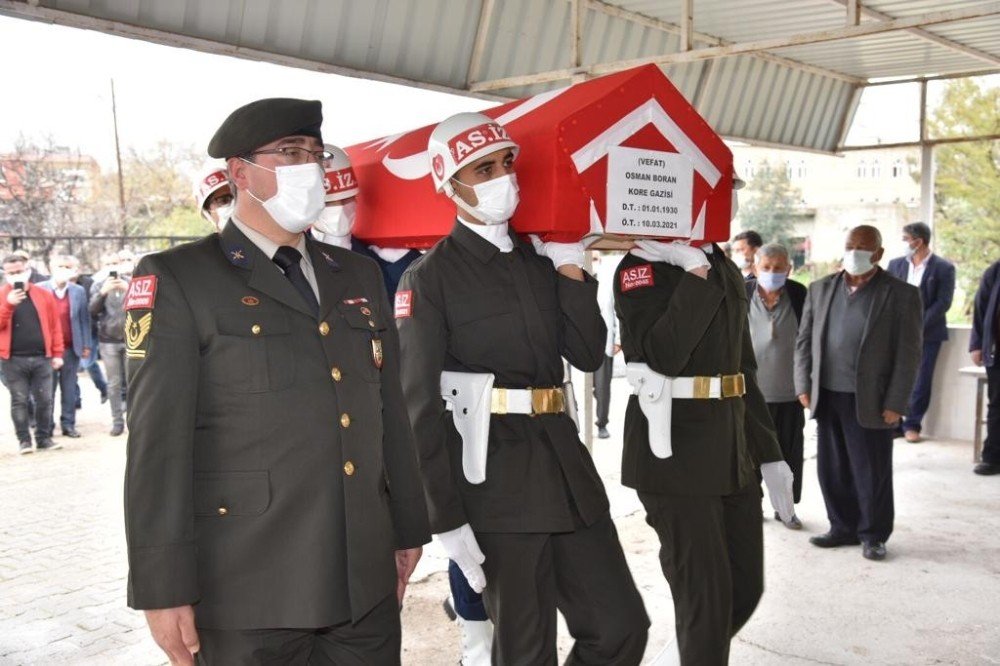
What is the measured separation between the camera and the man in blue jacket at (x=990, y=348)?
688 cm

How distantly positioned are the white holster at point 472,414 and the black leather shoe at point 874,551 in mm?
3228

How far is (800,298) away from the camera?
5609 mm

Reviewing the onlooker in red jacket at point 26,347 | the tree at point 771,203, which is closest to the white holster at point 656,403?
the onlooker in red jacket at point 26,347

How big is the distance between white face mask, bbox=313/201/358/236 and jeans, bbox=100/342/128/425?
674 cm

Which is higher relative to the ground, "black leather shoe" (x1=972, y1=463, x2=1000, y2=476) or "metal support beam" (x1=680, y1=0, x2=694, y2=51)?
"metal support beam" (x1=680, y1=0, x2=694, y2=51)

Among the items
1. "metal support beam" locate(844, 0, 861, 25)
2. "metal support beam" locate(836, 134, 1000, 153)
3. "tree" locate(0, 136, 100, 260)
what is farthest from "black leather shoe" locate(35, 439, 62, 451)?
"metal support beam" locate(836, 134, 1000, 153)

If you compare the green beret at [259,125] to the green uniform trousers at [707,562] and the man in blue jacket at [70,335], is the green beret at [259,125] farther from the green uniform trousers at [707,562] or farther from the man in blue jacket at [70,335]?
the man in blue jacket at [70,335]

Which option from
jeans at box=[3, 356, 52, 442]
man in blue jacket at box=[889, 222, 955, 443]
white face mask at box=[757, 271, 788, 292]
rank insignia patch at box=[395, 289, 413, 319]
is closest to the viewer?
rank insignia patch at box=[395, 289, 413, 319]

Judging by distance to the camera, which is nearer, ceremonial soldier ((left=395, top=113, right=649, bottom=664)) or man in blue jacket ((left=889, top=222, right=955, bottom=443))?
ceremonial soldier ((left=395, top=113, right=649, bottom=664))

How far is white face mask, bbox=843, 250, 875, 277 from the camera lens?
189 inches

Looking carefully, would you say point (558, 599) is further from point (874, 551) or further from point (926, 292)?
point (926, 292)

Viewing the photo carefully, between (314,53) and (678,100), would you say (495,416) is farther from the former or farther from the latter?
(314,53)

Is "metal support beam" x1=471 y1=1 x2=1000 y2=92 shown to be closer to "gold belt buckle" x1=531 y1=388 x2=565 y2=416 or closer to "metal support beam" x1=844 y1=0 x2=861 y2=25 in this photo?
"metal support beam" x1=844 y1=0 x2=861 y2=25

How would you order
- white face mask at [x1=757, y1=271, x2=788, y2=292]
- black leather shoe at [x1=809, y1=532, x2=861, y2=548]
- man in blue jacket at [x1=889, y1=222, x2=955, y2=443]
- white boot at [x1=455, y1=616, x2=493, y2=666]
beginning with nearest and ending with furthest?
1. white boot at [x1=455, y1=616, x2=493, y2=666]
2. black leather shoe at [x1=809, y1=532, x2=861, y2=548]
3. white face mask at [x1=757, y1=271, x2=788, y2=292]
4. man in blue jacket at [x1=889, y1=222, x2=955, y2=443]
